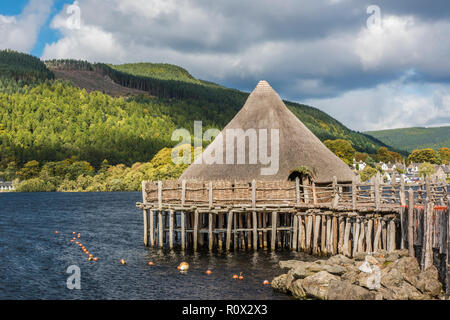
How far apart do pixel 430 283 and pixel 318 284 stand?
184 inches

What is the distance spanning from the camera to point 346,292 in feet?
69.1

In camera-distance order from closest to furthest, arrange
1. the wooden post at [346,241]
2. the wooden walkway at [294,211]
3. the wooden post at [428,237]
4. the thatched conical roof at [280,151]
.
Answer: the wooden post at [428,237], the wooden walkway at [294,211], the wooden post at [346,241], the thatched conical roof at [280,151]

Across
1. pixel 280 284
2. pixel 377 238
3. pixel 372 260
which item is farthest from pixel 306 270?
pixel 377 238

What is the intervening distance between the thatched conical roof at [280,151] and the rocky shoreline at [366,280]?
1174 centimetres

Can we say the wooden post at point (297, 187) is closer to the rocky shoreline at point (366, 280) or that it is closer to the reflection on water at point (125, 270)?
the reflection on water at point (125, 270)

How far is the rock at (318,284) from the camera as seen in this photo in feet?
72.9

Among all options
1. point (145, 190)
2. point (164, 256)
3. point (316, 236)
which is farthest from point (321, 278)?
point (145, 190)

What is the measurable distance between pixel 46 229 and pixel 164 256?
1072 inches

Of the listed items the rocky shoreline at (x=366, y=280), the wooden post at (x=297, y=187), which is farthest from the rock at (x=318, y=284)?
the wooden post at (x=297, y=187)

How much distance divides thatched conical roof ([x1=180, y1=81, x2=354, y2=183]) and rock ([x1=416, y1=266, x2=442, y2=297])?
14.8 metres

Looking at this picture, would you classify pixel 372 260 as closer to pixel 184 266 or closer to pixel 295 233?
pixel 295 233

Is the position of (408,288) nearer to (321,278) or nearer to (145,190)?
(321,278)

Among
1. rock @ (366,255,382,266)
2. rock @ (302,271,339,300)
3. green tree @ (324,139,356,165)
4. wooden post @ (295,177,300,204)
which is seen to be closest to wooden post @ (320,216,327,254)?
wooden post @ (295,177,300,204)

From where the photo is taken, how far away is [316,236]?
32375mm
